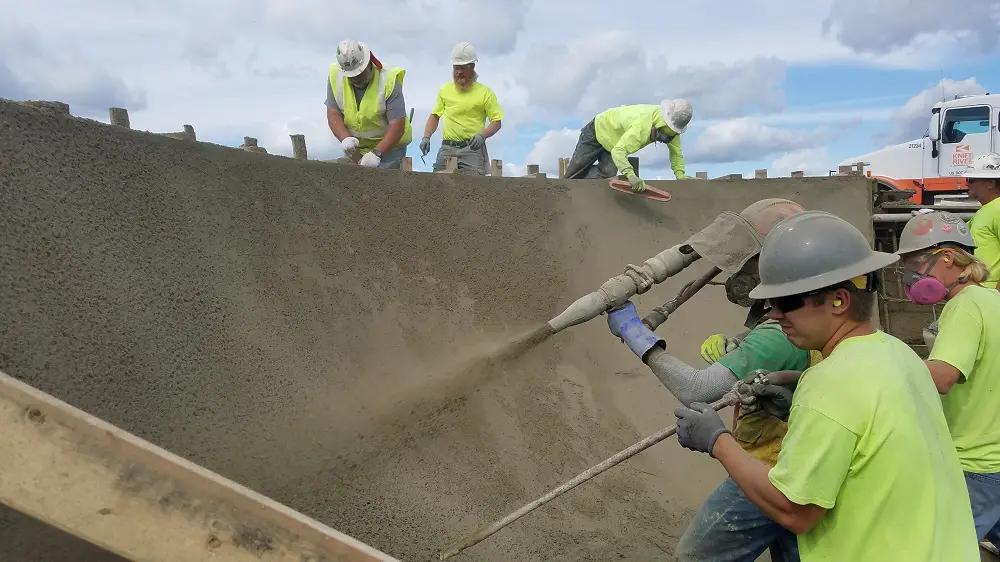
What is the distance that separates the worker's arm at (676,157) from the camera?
6812 mm

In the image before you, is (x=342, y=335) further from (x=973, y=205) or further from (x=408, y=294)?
(x=973, y=205)

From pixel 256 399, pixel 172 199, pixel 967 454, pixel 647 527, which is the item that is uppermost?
pixel 172 199

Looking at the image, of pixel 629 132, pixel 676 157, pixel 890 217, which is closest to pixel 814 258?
pixel 629 132

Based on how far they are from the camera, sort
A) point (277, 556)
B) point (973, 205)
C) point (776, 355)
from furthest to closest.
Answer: point (973, 205) → point (776, 355) → point (277, 556)

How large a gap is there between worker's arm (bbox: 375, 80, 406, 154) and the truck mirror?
38.6 feet

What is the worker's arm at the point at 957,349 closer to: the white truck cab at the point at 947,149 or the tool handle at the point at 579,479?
the tool handle at the point at 579,479

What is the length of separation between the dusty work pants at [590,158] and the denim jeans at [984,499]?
483 cm

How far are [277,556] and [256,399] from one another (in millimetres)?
2180

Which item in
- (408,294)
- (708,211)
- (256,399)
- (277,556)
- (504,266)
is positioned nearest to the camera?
(277,556)

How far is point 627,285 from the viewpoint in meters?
2.72

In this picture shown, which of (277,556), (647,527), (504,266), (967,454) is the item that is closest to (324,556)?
(277,556)

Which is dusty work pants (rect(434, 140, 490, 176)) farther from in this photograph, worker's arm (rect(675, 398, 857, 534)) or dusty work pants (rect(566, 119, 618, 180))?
worker's arm (rect(675, 398, 857, 534))

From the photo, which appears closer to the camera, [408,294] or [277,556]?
[277,556]

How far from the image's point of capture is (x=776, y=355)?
7.62 feet
